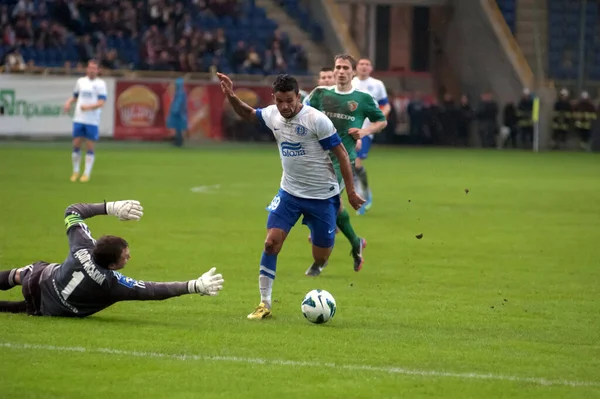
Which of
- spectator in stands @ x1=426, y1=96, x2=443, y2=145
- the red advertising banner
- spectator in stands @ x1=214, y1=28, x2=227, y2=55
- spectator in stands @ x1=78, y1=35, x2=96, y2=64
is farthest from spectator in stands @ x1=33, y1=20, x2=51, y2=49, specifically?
spectator in stands @ x1=426, y1=96, x2=443, y2=145

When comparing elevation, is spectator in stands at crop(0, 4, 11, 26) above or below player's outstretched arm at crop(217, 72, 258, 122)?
above

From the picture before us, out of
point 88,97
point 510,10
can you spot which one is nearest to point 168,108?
point 88,97

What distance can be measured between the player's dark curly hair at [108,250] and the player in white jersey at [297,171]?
130cm

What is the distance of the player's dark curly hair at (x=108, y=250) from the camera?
29.5 feet

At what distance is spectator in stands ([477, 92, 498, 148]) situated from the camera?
41.2 metres

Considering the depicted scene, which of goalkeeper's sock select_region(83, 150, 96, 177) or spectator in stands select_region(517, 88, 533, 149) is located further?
spectator in stands select_region(517, 88, 533, 149)

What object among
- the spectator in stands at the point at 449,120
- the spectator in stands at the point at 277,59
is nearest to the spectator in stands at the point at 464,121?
the spectator in stands at the point at 449,120

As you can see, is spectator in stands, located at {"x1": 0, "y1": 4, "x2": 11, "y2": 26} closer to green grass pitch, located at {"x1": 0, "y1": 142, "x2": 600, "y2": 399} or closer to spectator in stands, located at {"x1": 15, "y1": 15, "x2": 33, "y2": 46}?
spectator in stands, located at {"x1": 15, "y1": 15, "x2": 33, "y2": 46}

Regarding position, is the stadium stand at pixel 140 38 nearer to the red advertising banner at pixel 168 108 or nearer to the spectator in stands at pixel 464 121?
the red advertising banner at pixel 168 108

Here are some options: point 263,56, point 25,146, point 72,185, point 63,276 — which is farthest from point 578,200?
point 263,56

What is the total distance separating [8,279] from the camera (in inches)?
382

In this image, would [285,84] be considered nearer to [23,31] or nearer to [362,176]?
[362,176]

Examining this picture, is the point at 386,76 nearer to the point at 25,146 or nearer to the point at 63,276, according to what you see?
the point at 25,146

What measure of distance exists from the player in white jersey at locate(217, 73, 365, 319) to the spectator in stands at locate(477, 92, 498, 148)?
31.4m
